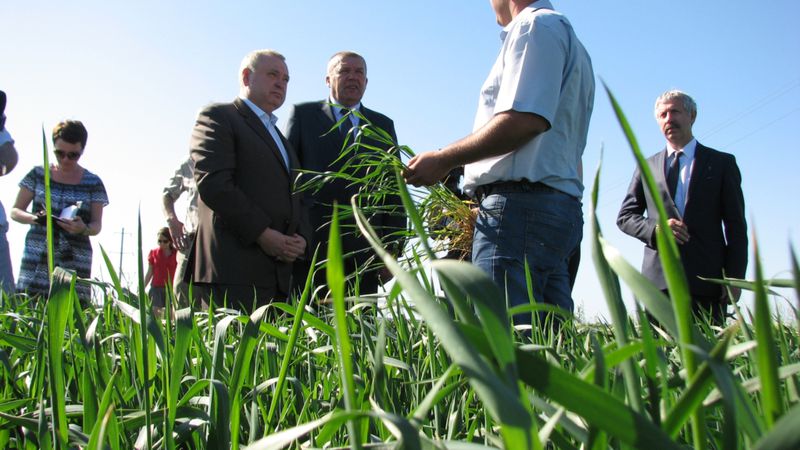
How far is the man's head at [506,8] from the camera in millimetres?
2771

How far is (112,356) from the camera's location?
120 cm

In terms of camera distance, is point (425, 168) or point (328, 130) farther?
point (328, 130)

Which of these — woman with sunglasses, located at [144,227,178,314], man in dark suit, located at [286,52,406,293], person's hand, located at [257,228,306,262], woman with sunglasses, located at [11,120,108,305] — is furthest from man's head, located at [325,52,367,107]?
woman with sunglasses, located at [144,227,178,314]

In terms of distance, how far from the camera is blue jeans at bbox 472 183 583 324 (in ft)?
8.15

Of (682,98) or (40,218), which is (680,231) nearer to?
(682,98)

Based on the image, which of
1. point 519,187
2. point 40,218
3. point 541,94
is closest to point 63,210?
point 40,218

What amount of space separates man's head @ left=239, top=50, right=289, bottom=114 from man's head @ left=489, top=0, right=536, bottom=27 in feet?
4.32

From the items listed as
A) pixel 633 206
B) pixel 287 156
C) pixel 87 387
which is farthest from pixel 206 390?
pixel 633 206

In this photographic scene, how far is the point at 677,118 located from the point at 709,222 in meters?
0.63

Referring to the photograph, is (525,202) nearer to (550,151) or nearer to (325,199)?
(550,151)

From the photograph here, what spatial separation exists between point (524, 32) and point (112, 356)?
1.80m

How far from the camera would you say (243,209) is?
3.33 meters

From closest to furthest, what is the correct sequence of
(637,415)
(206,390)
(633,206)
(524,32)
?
(637,415) → (206,390) → (524,32) → (633,206)

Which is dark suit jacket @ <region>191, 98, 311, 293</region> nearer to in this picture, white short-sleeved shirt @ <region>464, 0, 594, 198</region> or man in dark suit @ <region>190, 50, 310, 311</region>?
man in dark suit @ <region>190, 50, 310, 311</region>
